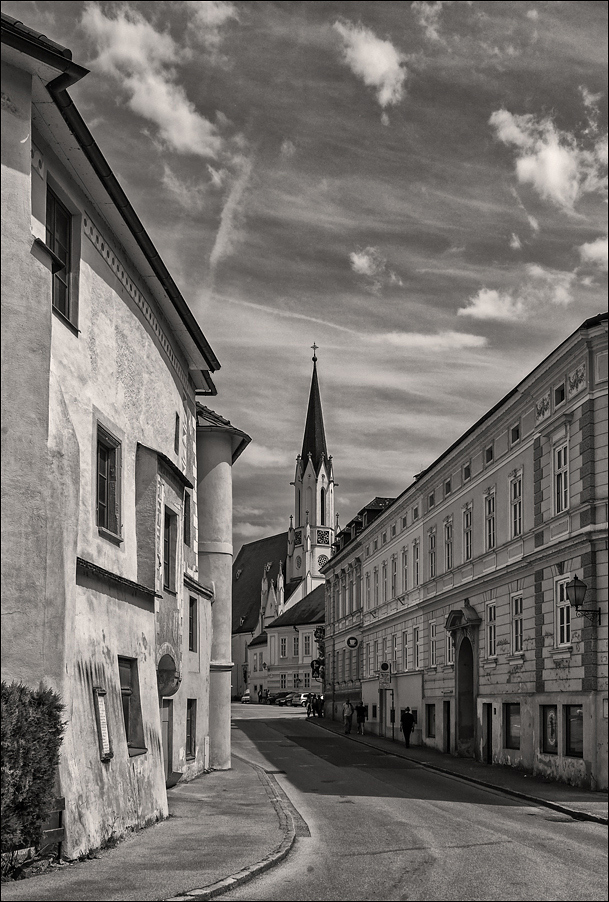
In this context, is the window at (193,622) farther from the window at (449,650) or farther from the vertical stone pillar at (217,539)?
the window at (449,650)

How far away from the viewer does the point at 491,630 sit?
3444cm

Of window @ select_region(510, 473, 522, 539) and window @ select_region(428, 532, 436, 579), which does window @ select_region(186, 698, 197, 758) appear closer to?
window @ select_region(510, 473, 522, 539)

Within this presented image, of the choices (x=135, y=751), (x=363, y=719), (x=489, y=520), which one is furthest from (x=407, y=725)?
(x=135, y=751)

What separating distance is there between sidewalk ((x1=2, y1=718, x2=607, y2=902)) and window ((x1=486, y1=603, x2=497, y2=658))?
541cm

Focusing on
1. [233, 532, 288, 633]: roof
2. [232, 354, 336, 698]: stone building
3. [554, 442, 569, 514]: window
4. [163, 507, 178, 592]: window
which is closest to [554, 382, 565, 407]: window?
[554, 442, 569, 514]: window

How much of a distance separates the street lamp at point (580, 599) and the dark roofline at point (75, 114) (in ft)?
39.3

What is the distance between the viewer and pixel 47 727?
11.7 metres

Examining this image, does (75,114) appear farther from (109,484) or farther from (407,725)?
(407,725)

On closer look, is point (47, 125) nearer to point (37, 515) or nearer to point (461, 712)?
point (37, 515)

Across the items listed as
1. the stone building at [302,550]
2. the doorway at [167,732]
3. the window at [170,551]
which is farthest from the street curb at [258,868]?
the stone building at [302,550]

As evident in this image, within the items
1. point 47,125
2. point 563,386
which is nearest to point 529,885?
point 47,125

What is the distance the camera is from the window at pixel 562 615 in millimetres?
27391

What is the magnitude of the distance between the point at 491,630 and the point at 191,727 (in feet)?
35.6

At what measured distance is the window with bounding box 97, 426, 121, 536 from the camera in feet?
55.1
